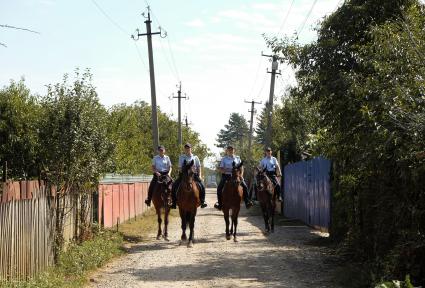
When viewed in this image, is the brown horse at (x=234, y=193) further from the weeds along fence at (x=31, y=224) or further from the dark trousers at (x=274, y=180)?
the weeds along fence at (x=31, y=224)

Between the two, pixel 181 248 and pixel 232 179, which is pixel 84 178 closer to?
pixel 181 248

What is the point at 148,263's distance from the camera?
12.7 m

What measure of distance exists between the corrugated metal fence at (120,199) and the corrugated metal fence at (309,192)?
6.77m

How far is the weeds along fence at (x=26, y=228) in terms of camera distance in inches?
331

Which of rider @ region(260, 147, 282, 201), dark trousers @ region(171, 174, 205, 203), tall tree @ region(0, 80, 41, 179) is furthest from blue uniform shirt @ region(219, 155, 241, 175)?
tall tree @ region(0, 80, 41, 179)

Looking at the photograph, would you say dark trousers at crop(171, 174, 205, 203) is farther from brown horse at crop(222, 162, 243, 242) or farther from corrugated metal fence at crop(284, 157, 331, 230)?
corrugated metal fence at crop(284, 157, 331, 230)

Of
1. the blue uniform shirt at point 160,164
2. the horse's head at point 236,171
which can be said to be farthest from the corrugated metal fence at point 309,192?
the blue uniform shirt at point 160,164

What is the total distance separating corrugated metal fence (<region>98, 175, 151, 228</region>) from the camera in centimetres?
1811

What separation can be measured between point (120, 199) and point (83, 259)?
1009 cm

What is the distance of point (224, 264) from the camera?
12.2 m

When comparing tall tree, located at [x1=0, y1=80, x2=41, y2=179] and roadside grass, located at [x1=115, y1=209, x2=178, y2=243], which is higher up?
tall tree, located at [x1=0, y1=80, x2=41, y2=179]

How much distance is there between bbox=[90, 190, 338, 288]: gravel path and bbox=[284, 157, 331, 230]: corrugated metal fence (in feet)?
3.69

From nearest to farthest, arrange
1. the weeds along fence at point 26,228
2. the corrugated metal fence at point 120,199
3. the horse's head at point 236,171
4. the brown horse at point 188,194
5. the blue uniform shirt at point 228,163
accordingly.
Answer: the weeds along fence at point 26,228, the brown horse at point 188,194, the horse's head at point 236,171, the blue uniform shirt at point 228,163, the corrugated metal fence at point 120,199

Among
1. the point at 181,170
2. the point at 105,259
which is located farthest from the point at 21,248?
the point at 181,170
